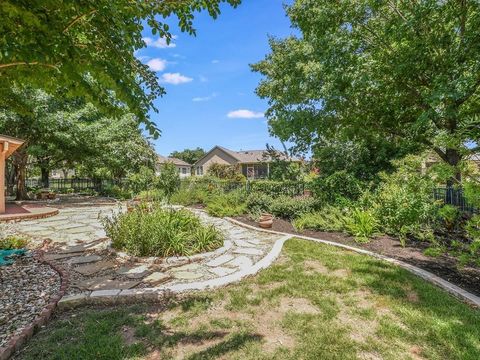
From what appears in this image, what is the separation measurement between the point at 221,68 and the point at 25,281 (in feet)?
31.7

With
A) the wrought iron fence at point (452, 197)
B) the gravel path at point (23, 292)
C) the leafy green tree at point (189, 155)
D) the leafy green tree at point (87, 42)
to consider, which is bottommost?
the gravel path at point (23, 292)

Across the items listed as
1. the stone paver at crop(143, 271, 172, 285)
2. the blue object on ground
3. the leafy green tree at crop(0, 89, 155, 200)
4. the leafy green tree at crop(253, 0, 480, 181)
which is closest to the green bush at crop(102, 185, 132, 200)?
the leafy green tree at crop(0, 89, 155, 200)

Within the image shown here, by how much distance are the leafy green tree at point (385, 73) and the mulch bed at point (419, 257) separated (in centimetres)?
210

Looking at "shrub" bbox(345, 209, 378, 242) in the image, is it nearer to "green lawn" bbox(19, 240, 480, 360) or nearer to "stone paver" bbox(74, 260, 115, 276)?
"green lawn" bbox(19, 240, 480, 360)

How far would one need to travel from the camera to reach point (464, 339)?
2650 mm

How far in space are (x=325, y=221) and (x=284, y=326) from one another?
5.00m

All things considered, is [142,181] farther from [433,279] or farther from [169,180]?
[433,279]

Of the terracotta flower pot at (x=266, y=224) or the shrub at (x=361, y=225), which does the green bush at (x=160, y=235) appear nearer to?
the terracotta flower pot at (x=266, y=224)

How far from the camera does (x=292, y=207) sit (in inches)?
347

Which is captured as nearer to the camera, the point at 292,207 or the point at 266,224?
the point at 266,224

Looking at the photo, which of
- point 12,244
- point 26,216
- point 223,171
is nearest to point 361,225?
point 12,244

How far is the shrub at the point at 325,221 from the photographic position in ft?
23.6

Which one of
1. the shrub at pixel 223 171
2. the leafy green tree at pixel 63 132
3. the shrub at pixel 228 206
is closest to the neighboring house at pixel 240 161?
the shrub at pixel 223 171

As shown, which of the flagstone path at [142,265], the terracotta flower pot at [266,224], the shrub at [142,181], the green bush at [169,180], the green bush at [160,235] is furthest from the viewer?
the shrub at [142,181]
